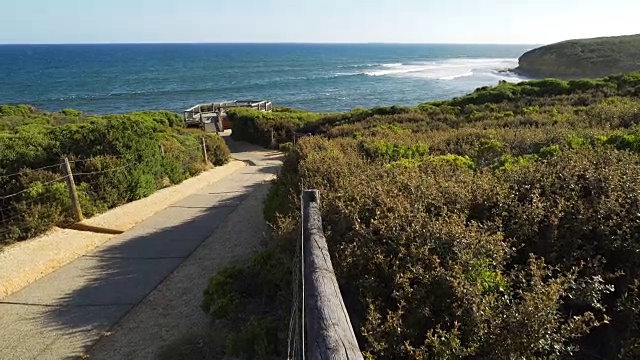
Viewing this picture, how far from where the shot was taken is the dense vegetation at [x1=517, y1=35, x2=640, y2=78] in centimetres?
6263

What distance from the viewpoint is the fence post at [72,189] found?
8500 mm

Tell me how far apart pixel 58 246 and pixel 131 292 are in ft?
8.72

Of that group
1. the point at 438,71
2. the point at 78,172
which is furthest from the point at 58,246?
the point at 438,71

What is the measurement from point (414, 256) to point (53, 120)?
1065 inches

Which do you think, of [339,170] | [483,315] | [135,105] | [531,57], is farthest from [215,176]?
[531,57]

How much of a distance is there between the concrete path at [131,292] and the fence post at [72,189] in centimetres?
128

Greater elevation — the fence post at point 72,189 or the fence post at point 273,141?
the fence post at point 72,189

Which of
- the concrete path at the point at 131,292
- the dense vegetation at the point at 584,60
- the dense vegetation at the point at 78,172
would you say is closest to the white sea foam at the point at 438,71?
the dense vegetation at the point at 584,60

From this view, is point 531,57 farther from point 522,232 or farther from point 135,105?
point 522,232

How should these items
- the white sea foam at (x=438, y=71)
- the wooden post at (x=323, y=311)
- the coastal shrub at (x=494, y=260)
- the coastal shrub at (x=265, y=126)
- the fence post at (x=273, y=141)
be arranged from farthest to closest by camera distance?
1. the white sea foam at (x=438, y=71)
2. the coastal shrub at (x=265, y=126)
3. the fence post at (x=273, y=141)
4. the coastal shrub at (x=494, y=260)
5. the wooden post at (x=323, y=311)

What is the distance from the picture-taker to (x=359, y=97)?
58312mm

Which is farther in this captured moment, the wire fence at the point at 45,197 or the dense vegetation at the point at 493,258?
the wire fence at the point at 45,197

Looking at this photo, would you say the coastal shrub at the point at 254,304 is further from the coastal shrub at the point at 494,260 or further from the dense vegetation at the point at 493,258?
the coastal shrub at the point at 494,260

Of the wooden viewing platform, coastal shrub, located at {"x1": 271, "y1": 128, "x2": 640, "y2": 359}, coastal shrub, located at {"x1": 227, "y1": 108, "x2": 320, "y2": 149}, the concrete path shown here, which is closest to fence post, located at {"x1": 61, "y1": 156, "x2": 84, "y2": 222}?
the concrete path
